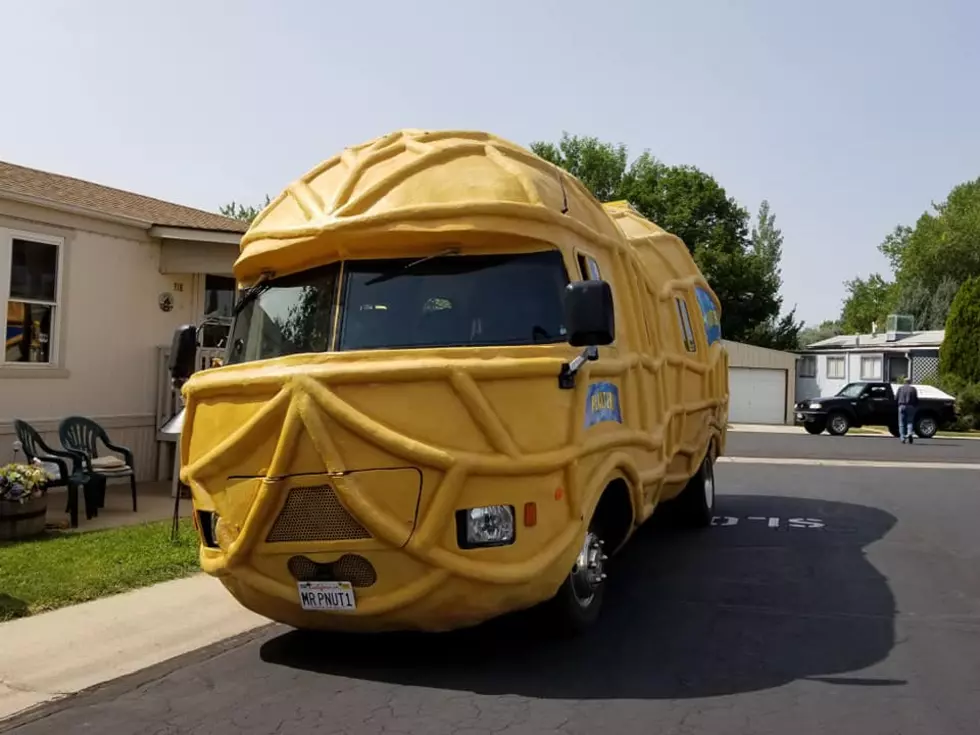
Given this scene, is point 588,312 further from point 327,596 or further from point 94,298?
point 94,298

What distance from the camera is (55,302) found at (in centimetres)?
1165

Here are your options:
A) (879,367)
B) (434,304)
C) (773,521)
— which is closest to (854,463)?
(773,521)

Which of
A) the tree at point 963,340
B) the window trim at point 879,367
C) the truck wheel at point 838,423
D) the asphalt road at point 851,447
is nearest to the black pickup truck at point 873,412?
the truck wheel at point 838,423

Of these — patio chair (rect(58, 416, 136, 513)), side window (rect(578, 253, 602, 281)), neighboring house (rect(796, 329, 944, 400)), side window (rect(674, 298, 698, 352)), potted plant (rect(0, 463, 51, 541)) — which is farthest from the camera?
neighboring house (rect(796, 329, 944, 400))

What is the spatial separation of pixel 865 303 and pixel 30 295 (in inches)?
3205

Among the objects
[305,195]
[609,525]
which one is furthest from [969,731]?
[305,195]

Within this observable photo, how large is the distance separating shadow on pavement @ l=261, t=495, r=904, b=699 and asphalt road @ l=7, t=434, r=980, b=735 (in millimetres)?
17

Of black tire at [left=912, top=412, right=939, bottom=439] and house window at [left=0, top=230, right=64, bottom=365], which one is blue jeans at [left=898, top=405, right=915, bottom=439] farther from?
house window at [left=0, top=230, right=64, bottom=365]

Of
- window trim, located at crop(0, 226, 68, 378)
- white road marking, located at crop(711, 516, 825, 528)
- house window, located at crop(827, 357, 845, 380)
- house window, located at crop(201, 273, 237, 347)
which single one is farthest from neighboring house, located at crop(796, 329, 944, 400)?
window trim, located at crop(0, 226, 68, 378)

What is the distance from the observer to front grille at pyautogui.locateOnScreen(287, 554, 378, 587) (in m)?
5.16

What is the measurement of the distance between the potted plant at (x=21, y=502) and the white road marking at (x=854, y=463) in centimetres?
1344

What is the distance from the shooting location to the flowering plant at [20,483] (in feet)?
29.5

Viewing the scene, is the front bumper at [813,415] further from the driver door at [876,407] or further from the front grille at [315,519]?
the front grille at [315,519]

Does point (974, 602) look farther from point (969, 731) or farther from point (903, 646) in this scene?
point (969, 731)
